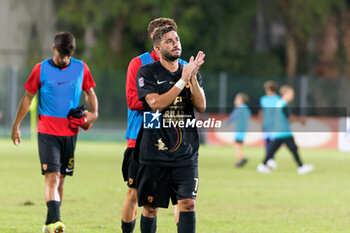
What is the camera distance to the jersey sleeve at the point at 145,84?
22.7 ft

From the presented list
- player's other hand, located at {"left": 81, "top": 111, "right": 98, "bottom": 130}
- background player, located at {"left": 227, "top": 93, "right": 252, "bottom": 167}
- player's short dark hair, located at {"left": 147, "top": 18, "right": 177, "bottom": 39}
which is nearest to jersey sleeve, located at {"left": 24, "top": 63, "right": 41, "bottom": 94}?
player's other hand, located at {"left": 81, "top": 111, "right": 98, "bottom": 130}

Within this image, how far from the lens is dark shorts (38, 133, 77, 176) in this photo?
8.78 meters

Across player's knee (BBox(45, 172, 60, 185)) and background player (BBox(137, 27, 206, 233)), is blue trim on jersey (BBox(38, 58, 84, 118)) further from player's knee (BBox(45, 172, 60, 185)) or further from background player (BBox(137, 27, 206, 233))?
background player (BBox(137, 27, 206, 233))

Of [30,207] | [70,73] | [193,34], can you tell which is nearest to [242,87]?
[193,34]

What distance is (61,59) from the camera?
8781 millimetres

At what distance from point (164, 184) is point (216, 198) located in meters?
5.95

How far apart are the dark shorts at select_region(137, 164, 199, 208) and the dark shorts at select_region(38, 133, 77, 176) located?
1874 mm

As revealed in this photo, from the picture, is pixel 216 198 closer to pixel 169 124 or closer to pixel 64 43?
pixel 64 43

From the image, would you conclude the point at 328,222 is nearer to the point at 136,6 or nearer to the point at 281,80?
the point at 281,80

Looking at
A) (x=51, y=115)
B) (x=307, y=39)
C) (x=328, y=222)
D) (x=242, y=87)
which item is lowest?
(x=328, y=222)

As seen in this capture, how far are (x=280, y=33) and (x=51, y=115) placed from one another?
47002mm

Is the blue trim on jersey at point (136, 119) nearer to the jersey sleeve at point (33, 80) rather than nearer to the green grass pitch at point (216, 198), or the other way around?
the jersey sleeve at point (33, 80)

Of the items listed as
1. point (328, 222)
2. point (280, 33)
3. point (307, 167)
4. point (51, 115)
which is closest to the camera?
point (51, 115)

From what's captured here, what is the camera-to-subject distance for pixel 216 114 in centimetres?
3206
